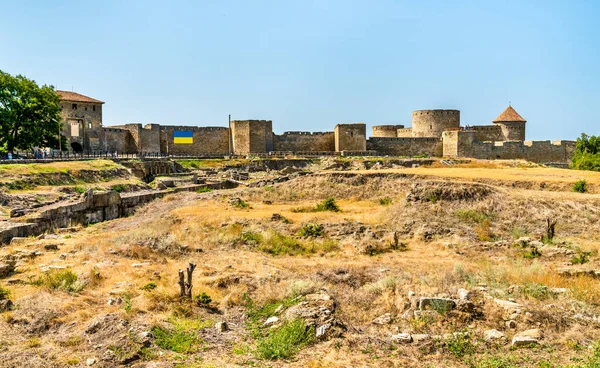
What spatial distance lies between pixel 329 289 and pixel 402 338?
2494 mm

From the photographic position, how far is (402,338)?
704 cm

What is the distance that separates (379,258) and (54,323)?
7.73 metres

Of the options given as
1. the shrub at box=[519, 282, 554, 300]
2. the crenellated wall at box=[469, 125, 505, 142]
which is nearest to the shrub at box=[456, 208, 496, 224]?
the shrub at box=[519, 282, 554, 300]

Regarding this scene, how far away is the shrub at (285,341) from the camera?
6664mm

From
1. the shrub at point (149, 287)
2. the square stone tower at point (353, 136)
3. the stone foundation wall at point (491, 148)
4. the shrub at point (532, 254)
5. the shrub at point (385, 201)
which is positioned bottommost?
the shrub at point (532, 254)

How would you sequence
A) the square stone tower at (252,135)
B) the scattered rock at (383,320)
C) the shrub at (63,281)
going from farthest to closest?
the square stone tower at (252,135)
the shrub at (63,281)
the scattered rock at (383,320)

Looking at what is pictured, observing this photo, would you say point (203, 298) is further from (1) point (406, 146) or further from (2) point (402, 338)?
(1) point (406, 146)

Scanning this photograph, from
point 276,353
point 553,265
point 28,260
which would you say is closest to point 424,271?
point 553,265

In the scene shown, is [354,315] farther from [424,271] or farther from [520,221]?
[520,221]

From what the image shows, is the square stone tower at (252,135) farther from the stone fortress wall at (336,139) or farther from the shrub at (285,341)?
the shrub at (285,341)

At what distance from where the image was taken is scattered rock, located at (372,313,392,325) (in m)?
7.81

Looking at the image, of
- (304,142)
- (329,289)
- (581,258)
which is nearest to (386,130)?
(304,142)

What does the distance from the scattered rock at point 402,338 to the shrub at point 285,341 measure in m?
1.20

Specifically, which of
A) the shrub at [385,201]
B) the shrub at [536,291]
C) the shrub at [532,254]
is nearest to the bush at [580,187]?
the shrub at [532,254]
